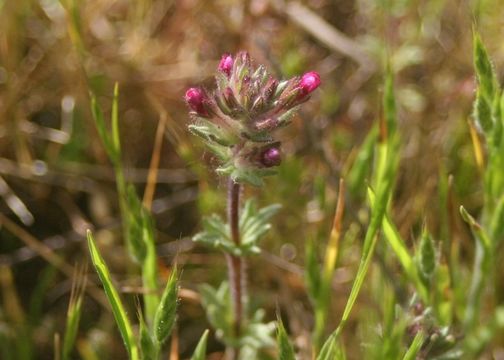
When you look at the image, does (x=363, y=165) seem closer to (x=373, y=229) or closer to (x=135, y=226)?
(x=373, y=229)

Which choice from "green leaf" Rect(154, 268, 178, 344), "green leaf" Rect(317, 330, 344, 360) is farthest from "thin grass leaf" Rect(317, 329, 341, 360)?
"green leaf" Rect(154, 268, 178, 344)

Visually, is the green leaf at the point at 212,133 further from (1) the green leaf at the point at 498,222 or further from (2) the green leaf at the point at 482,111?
(1) the green leaf at the point at 498,222

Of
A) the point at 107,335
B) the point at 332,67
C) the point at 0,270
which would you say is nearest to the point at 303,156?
the point at 332,67

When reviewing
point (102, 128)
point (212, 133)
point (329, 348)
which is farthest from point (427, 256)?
point (102, 128)

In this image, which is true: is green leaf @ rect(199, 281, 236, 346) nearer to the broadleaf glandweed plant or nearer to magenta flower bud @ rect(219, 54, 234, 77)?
Answer: the broadleaf glandweed plant

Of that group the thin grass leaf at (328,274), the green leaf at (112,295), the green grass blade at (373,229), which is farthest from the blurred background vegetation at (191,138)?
the green leaf at (112,295)

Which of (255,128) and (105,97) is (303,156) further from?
(255,128)
